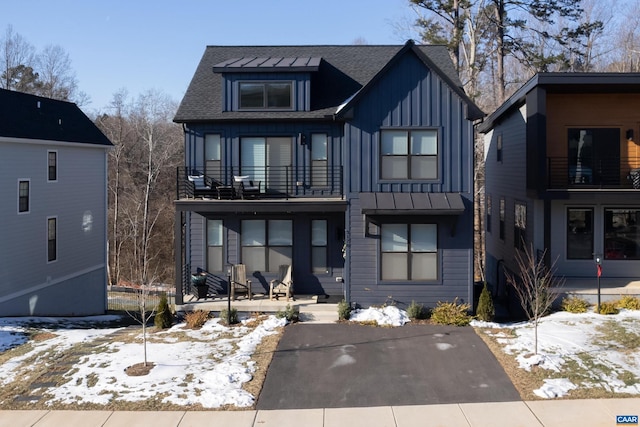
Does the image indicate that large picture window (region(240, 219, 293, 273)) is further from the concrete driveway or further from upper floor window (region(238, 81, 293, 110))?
upper floor window (region(238, 81, 293, 110))

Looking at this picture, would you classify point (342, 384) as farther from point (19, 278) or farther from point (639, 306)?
point (19, 278)

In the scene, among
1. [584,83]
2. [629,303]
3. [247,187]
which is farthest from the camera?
[247,187]

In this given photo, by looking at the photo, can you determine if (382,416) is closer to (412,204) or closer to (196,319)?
(412,204)

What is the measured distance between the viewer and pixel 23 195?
67.4ft

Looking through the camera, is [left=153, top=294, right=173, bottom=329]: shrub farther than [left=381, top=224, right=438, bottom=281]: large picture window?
No

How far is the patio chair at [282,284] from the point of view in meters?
16.6

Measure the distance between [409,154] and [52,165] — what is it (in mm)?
14168

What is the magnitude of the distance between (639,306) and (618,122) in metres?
5.83

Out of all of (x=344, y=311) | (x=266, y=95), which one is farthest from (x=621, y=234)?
(x=266, y=95)

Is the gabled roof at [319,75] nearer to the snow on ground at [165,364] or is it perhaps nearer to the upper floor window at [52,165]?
the snow on ground at [165,364]

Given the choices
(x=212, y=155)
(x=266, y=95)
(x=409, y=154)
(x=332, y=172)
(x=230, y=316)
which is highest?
(x=266, y=95)

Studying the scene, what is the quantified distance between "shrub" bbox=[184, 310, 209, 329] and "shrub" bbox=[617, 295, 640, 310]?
11.1m

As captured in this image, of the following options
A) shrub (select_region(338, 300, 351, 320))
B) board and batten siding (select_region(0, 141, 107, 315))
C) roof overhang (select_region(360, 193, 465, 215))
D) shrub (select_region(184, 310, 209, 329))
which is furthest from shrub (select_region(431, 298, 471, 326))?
board and batten siding (select_region(0, 141, 107, 315))

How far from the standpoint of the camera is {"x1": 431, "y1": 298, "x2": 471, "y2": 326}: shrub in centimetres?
1481
